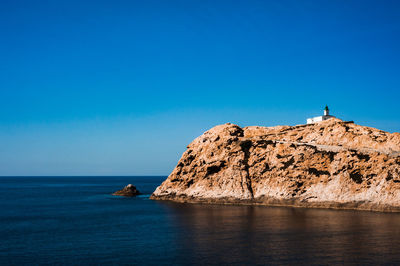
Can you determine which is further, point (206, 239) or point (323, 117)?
point (323, 117)

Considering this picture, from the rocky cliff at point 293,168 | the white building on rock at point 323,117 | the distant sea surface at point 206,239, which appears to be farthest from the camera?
the white building on rock at point 323,117

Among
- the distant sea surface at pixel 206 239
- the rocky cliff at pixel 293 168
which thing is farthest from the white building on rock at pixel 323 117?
the distant sea surface at pixel 206 239

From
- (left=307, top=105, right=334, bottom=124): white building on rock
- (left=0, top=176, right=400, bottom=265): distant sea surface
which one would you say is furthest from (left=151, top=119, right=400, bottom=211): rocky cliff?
(left=307, top=105, right=334, bottom=124): white building on rock

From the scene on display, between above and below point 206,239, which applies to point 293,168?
above

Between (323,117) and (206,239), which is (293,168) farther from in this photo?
(206,239)

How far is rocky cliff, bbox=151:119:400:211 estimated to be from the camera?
49.9 metres

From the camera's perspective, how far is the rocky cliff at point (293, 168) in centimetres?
4988

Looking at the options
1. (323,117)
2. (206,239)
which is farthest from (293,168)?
(206,239)

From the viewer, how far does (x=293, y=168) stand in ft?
189

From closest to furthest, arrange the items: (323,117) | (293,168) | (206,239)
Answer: (206,239), (293,168), (323,117)

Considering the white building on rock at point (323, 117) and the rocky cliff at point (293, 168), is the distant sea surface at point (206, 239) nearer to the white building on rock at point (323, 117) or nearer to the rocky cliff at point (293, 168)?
the rocky cliff at point (293, 168)

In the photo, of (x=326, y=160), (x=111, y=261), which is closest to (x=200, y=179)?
(x=326, y=160)

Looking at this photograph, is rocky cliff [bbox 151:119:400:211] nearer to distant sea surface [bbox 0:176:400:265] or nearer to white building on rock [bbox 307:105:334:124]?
distant sea surface [bbox 0:176:400:265]

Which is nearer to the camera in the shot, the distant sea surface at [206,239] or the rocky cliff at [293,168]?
the distant sea surface at [206,239]
